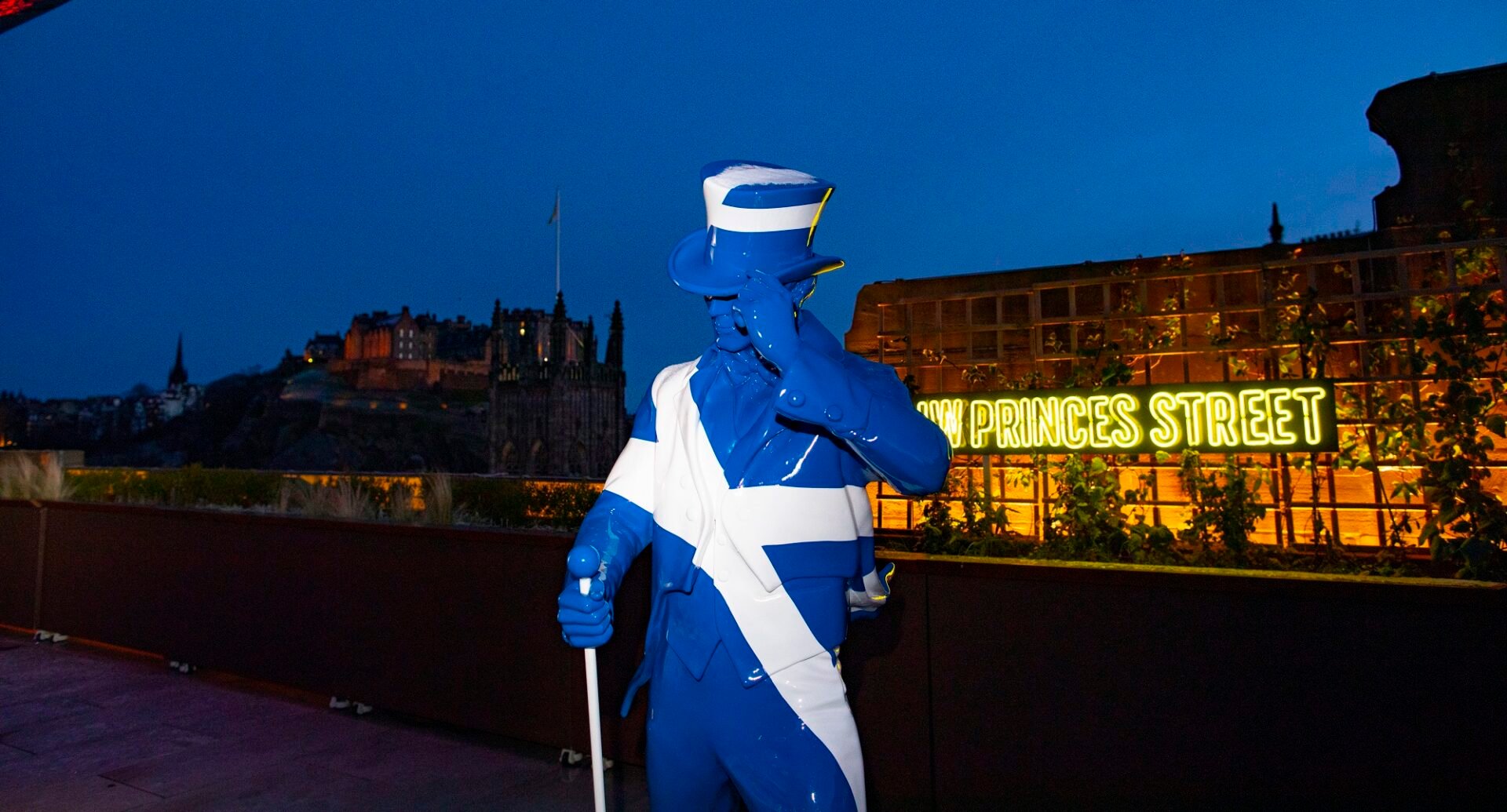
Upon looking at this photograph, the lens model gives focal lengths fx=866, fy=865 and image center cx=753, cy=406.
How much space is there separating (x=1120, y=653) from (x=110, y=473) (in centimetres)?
900

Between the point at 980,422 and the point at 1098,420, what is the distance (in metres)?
0.67

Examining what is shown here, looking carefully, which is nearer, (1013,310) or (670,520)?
(670,520)

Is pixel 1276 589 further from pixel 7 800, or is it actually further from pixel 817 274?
pixel 7 800

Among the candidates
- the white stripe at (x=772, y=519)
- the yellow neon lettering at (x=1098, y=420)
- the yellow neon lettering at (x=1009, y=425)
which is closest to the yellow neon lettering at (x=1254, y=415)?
the yellow neon lettering at (x=1098, y=420)

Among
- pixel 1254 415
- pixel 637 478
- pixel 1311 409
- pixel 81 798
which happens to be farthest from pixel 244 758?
pixel 1311 409

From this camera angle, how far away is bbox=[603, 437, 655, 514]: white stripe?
1853 mm

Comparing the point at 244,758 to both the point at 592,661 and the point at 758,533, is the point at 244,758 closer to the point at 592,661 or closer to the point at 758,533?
the point at 592,661

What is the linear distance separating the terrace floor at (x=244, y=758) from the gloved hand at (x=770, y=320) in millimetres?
2516

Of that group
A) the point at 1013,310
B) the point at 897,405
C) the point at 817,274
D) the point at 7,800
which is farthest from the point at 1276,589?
the point at 1013,310

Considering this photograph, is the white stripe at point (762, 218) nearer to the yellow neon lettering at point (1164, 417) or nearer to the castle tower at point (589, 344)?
the yellow neon lettering at point (1164, 417)

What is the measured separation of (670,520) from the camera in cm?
174

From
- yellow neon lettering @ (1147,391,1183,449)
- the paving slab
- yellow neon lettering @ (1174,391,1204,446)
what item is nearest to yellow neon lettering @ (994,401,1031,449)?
yellow neon lettering @ (1147,391,1183,449)

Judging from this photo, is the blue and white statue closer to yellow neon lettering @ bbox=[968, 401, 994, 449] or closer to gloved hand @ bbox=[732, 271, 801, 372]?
gloved hand @ bbox=[732, 271, 801, 372]

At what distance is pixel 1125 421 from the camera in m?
4.03
